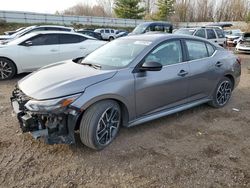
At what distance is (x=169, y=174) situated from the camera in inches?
110

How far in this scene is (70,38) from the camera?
787 centimetres

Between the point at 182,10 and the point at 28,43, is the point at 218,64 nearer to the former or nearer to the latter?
the point at 28,43

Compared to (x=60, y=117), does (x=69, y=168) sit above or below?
below

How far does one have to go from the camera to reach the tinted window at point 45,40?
7148 millimetres

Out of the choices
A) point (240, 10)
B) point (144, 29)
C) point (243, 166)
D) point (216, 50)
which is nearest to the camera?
point (243, 166)

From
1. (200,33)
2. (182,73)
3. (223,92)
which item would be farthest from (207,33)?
(182,73)

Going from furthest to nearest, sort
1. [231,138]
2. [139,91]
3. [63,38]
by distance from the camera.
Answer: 1. [63,38]
2. [231,138]
3. [139,91]

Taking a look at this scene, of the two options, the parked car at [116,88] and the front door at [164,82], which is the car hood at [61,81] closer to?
Result: the parked car at [116,88]

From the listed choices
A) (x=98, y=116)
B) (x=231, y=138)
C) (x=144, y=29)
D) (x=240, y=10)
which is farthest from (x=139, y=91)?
(x=240, y=10)

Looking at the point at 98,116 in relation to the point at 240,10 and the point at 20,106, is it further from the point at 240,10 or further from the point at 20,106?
the point at 240,10

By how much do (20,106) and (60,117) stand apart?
0.59m

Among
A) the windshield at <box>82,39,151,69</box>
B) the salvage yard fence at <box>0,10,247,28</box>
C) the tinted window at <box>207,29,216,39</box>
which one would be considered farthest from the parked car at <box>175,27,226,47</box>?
the salvage yard fence at <box>0,10,247,28</box>

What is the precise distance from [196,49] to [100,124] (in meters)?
2.39

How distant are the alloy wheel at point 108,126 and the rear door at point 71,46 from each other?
482cm
